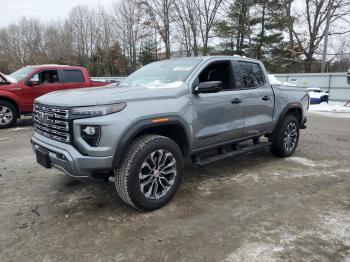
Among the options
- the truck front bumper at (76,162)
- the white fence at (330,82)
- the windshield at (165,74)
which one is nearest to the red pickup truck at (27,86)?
the windshield at (165,74)

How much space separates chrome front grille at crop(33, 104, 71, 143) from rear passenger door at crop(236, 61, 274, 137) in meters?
2.68

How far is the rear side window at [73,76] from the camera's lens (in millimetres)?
9922

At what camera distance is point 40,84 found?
31.0 feet

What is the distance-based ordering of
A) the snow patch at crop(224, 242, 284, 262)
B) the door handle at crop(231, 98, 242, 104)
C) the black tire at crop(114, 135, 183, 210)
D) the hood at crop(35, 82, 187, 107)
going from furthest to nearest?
the door handle at crop(231, 98, 242, 104), the black tire at crop(114, 135, 183, 210), the hood at crop(35, 82, 187, 107), the snow patch at crop(224, 242, 284, 262)

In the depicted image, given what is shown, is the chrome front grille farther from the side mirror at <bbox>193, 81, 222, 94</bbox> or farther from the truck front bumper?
the side mirror at <bbox>193, 81, 222, 94</bbox>

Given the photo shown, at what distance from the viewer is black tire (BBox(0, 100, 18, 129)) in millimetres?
9031

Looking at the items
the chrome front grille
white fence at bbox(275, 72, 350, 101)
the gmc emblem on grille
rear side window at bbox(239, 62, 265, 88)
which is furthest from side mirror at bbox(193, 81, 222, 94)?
white fence at bbox(275, 72, 350, 101)

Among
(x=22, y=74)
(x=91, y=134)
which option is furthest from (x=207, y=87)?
(x=22, y=74)

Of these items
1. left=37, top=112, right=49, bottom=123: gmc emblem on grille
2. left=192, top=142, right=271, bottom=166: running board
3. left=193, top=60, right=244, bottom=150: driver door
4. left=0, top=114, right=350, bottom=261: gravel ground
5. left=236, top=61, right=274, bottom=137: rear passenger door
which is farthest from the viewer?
left=236, top=61, right=274, bottom=137: rear passenger door

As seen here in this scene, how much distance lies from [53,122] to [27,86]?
259 inches

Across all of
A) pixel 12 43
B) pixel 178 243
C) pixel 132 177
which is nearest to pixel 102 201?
pixel 132 177

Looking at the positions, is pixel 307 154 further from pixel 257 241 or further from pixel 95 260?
pixel 95 260

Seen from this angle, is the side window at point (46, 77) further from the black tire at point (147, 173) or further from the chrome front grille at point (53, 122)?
the black tire at point (147, 173)

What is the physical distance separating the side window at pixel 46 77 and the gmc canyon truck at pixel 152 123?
567cm
